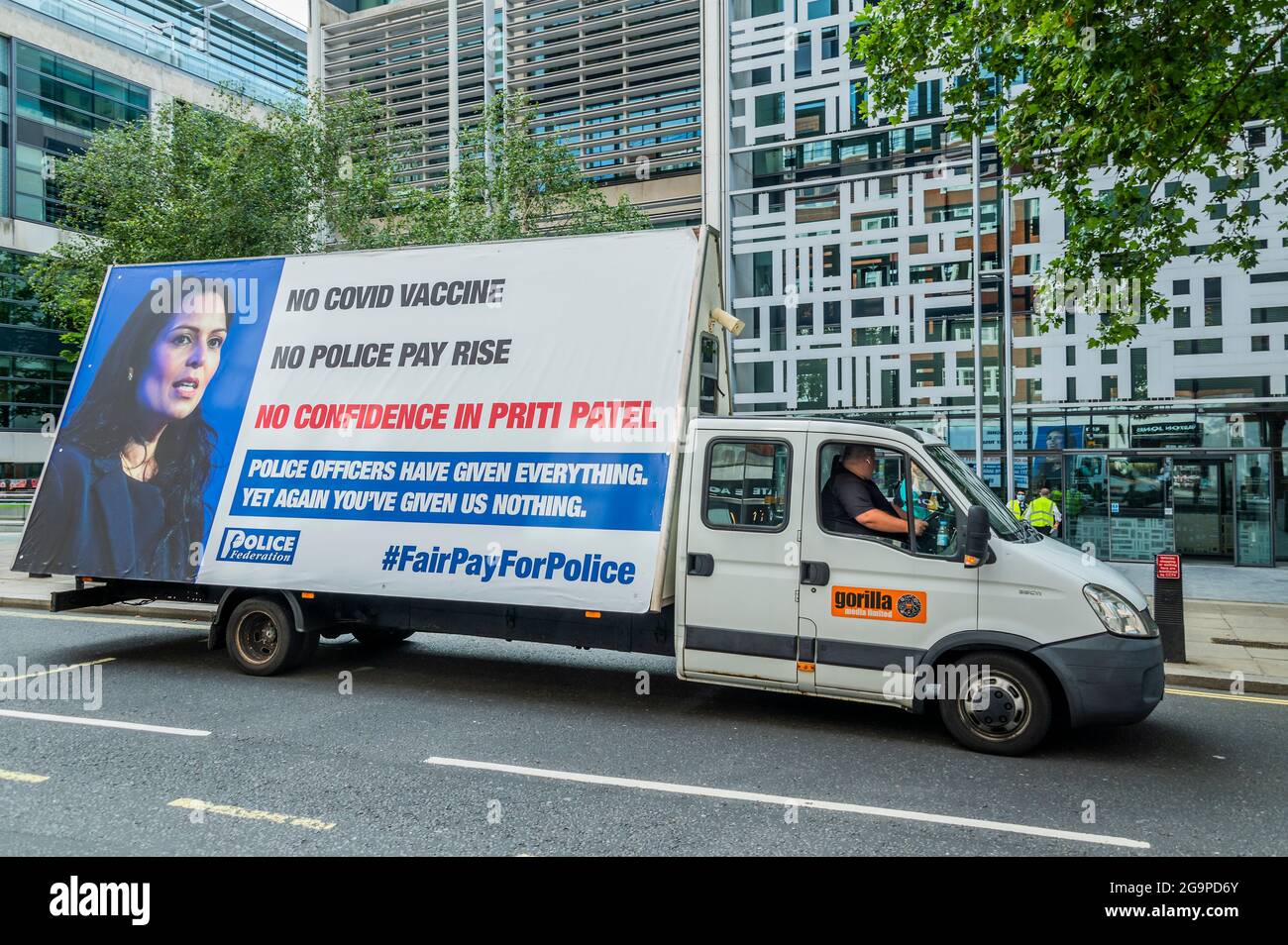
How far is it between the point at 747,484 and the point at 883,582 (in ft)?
3.69

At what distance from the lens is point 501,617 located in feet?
22.4

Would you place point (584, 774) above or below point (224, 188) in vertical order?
below

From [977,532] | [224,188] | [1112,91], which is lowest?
[977,532]

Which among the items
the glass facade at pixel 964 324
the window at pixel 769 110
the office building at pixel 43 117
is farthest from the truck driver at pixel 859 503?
the office building at pixel 43 117

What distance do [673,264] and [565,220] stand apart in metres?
13.0

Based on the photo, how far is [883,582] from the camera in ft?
18.9

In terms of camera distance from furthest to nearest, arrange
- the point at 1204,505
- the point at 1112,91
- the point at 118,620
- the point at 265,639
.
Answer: the point at 1204,505 → the point at 118,620 → the point at 1112,91 → the point at 265,639

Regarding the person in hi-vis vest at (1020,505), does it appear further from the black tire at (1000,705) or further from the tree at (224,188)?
the tree at (224,188)

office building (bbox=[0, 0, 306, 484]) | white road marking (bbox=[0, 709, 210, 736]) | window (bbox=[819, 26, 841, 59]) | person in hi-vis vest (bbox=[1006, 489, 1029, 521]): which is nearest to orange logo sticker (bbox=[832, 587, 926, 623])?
white road marking (bbox=[0, 709, 210, 736])

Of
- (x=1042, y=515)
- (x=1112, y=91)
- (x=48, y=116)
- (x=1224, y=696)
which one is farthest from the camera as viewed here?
(x=48, y=116)

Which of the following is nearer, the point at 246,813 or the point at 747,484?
the point at 246,813

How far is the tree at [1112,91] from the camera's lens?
825cm

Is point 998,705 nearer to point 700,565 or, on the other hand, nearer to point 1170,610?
point 700,565

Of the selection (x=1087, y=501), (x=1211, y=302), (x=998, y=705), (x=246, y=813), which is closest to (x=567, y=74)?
(x=1211, y=302)
